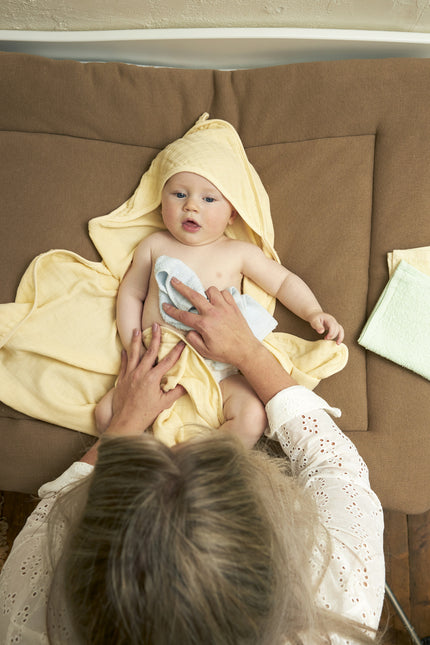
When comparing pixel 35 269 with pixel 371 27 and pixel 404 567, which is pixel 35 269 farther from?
pixel 404 567

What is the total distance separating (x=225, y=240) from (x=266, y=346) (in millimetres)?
314

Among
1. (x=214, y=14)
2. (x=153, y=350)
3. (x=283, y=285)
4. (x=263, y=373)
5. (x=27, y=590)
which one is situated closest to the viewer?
A: (x=27, y=590)

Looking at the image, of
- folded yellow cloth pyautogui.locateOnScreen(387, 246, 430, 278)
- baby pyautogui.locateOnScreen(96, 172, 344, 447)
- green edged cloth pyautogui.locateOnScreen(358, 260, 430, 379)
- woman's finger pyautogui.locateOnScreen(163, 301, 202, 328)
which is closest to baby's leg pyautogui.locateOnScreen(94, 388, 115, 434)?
baby pyautogui.locateOnScreen(96, 172, 344, 447)

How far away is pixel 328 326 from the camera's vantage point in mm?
1182

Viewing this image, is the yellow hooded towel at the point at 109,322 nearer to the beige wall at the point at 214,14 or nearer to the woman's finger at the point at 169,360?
the woman's finger at the point at 169,360

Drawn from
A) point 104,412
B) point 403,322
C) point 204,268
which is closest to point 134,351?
point 104,412

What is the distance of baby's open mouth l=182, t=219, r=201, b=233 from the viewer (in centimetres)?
120

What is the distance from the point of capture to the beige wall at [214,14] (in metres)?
1.34

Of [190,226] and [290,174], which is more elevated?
[290,174]

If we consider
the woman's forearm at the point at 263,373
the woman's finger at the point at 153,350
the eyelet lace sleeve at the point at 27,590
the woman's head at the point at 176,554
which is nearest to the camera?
the woman's head at the point at 176,554

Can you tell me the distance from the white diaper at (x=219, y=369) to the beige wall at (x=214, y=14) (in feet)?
3.24

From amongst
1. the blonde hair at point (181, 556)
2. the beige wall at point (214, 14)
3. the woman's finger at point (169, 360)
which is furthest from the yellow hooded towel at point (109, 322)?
the blonde hair at point (181, 556)

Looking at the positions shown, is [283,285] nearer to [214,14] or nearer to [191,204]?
[191,204]

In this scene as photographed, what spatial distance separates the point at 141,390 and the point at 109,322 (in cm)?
27
